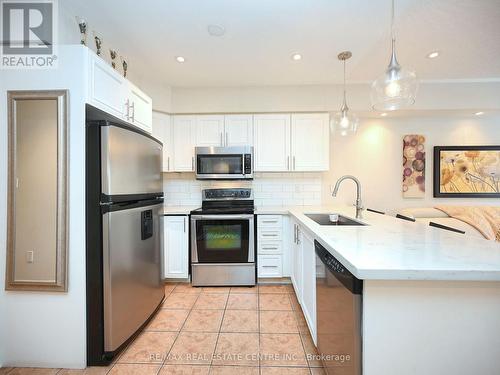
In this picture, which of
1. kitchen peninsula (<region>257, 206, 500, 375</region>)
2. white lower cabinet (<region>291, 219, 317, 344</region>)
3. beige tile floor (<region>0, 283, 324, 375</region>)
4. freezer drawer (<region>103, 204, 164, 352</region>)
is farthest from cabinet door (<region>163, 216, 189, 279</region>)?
kitchen peninsula (<region>257, 206, 500, 375</region>)

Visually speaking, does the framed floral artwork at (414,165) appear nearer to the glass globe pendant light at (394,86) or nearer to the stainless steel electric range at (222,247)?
the glass globe pendant light at (394,86)

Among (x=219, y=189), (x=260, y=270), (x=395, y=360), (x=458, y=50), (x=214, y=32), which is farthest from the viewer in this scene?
(x=219, y=189)

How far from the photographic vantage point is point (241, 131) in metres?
2.94

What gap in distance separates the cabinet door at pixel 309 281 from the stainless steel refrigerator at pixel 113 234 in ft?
4.39

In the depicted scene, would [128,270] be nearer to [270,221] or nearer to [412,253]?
[270,221]

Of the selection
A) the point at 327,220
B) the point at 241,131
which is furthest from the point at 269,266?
the point at 241,131

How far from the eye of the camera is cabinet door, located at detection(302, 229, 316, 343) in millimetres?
1502

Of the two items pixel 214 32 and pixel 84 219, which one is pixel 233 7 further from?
pixel 84 219

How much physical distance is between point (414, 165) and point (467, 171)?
754 mm

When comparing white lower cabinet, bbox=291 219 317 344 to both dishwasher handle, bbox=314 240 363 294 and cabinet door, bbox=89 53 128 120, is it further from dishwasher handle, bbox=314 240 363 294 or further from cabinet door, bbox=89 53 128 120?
cabinet door, bbox=89 53 128 120

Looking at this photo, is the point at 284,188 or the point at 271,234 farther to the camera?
the point at 284,188

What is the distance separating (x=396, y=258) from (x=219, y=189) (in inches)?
97.7

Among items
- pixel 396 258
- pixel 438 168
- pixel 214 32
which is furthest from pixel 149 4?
pixel 438 168

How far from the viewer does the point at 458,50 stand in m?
2.15
